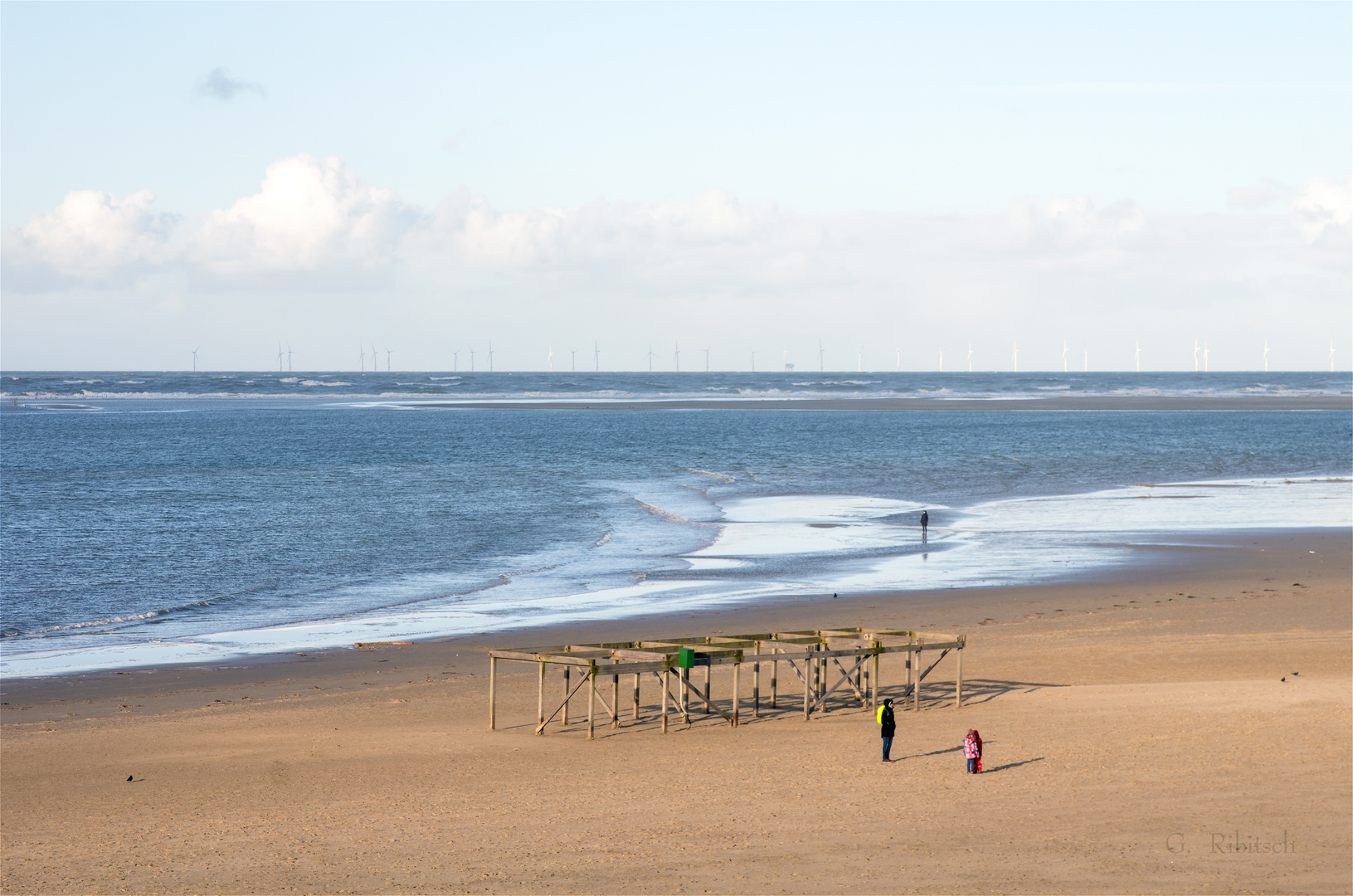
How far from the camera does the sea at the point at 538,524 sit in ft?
121

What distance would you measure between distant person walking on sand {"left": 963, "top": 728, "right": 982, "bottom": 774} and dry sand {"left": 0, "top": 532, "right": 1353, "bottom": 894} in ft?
0.87

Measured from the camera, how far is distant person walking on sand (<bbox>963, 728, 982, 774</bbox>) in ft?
66.8

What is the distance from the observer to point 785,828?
58.4 ft

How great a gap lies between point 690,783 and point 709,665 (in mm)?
4106

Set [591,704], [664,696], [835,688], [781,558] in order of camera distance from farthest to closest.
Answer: [781,558] → [835,688] → [664,696] → [591,704]

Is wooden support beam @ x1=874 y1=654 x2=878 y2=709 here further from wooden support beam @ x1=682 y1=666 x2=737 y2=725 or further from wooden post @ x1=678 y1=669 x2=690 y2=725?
wooden post @ x1=678 y1=669 x2=690 y2=725

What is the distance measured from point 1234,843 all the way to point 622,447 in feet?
335

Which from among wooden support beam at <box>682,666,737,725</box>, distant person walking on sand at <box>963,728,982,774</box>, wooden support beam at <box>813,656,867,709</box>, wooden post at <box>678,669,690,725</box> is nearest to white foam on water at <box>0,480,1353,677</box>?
wooden support beam at <box>682,666,737,725</box>

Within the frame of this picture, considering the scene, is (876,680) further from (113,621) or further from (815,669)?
(113,621)

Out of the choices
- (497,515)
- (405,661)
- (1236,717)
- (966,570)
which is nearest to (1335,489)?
(966,570)

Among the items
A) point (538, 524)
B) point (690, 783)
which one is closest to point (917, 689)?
point (690, 783)

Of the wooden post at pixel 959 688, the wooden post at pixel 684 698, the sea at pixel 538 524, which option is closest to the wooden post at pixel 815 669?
the wooden post at pixel 684 698

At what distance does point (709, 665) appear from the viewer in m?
24.1

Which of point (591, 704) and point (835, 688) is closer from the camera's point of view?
point (591, 704)
